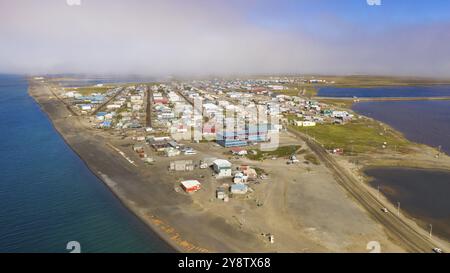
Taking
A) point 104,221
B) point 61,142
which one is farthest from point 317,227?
point 61,142

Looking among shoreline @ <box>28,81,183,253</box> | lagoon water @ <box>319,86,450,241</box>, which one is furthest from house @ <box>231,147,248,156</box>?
shoreline @ <box>28,81,183,253</box>

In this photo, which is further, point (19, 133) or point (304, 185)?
point (19, 133)

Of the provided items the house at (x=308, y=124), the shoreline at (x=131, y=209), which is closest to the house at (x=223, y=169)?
the shoreline at (x=131, y=209)

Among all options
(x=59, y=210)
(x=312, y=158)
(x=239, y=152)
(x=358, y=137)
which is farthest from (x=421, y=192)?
(x=59, y=210)

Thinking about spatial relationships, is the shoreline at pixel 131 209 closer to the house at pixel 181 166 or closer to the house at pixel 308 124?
the house at pixel 181 166

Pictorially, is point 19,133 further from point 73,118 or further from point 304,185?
point 304,185

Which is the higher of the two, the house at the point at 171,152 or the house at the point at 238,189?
the house at the point at 171,152

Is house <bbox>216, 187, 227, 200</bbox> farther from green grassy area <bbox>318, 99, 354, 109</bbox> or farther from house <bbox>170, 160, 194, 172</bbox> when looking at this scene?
green grassy area <bbox>318, 99, 354, 109</bbox>
